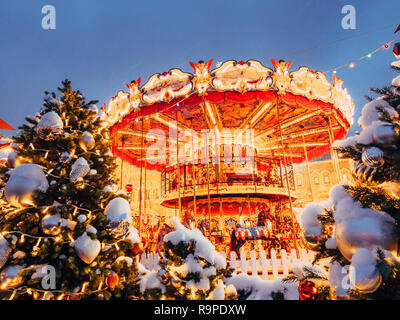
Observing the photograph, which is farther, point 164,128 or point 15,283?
point 164,128

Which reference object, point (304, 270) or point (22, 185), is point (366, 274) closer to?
point (304, 270)

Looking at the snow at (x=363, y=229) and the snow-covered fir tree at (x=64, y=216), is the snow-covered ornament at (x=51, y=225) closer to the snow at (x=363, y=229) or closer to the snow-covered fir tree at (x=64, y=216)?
the snow-covered fir tree at (x=64, y=216)

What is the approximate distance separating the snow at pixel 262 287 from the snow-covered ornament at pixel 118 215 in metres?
1.37

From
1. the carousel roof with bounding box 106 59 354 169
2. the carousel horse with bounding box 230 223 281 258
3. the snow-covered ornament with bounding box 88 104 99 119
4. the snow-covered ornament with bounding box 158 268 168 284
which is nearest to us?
the snow-covered ornament with bounding box 158 268 168 284

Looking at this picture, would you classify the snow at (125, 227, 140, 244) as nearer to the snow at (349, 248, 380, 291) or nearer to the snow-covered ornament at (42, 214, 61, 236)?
the snow-covered ornament at (42, 214, 61, 236)

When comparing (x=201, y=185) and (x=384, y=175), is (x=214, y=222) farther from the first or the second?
(x=384, y=175)

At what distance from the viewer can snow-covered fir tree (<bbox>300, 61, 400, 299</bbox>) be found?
4.73 feet

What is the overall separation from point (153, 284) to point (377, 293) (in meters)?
2.14

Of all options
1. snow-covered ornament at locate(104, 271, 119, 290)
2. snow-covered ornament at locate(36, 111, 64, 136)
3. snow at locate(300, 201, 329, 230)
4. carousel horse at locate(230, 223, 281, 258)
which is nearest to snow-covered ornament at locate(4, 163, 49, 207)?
snow-covered ornament at locate(36, 111, 64, 136)

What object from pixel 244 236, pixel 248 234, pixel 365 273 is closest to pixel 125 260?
pixel 365 273

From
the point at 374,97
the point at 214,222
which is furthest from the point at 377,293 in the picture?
the point at 214,222

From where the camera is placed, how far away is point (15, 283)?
2357mm

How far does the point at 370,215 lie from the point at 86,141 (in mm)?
2960

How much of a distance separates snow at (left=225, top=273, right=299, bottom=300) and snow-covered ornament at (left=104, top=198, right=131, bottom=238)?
1.37 metres
